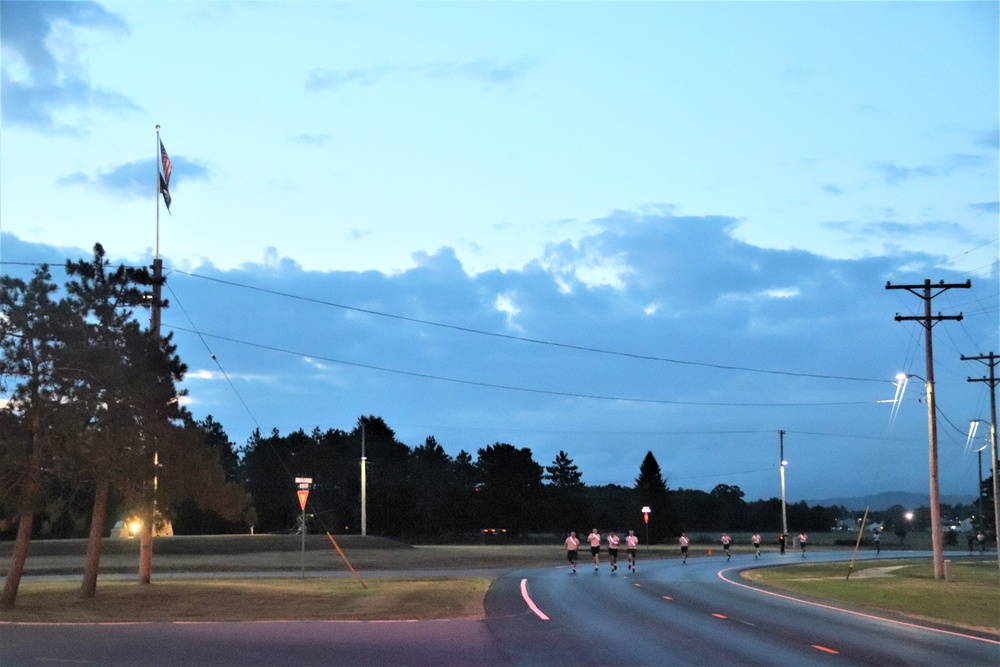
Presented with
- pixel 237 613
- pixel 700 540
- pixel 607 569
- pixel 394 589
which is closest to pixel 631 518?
pixel 700 540

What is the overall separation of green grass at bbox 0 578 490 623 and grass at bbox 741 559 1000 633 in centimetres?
918

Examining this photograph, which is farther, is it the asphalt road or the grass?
the grass

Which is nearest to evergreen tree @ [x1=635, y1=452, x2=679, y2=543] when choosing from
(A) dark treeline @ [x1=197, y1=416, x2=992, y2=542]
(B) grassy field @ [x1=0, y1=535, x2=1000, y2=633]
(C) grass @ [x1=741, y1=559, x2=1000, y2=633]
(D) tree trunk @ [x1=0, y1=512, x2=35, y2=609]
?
(A) dark treeline @ [x1=197, y1=416, x2=992, y2=542]

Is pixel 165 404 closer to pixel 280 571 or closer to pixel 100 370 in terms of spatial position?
pixel 100 370

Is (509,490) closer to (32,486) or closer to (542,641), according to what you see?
(32,486)

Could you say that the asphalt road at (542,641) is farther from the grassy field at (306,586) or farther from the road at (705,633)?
the grassy field at (306,586)

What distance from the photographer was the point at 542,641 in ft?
52.4

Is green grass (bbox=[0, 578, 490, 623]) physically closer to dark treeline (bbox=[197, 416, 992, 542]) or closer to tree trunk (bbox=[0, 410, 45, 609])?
tree trunk (bbox=[0, 410, 45, 609])

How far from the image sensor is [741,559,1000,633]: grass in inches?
829

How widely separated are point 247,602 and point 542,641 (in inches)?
366

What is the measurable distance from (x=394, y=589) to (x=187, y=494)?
6597 millimetres

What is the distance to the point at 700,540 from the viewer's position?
105 metres

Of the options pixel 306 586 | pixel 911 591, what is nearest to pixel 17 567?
pixel 306 586

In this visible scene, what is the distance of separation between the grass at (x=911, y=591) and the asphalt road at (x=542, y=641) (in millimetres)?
1635
